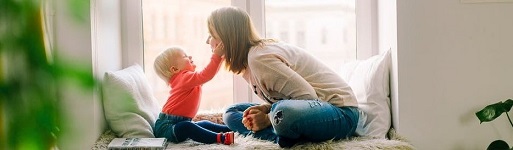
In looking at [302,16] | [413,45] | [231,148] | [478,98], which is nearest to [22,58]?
[231,148]

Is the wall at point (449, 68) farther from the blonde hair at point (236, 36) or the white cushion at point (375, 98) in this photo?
the blonde hair at point (236, 36)

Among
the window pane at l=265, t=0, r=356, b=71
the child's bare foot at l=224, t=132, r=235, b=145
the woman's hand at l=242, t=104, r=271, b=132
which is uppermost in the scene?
the window pane at l=265, t=0, r=356, b=71

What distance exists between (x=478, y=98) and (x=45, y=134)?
1639 mm

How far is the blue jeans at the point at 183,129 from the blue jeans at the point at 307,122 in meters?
0.18

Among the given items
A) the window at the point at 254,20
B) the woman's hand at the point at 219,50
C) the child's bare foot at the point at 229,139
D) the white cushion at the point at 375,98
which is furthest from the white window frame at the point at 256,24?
the child's bare foot at the point at 229,139

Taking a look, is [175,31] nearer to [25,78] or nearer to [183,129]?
[183,129]

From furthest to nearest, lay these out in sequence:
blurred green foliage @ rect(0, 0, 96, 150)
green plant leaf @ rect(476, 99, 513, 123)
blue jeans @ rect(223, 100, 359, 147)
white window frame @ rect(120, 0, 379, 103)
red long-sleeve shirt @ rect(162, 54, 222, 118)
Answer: white window frame @ rect(120, 0, 379, 103) → red long-sleeve shirt @ rect(162, 54, 222, 118) → green plant leaf @ rect(476, 99, 513, 123) → blue jeans @ rect(223, 100, 359, 147) → blurred green foliage @ rect(0, 0, 96, 150)

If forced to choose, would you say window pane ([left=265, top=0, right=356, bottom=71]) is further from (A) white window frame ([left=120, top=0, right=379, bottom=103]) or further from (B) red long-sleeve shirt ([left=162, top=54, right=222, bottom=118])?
(B) red long-sleeve shirt ([left=162, top=54, right=222, bottom=118])

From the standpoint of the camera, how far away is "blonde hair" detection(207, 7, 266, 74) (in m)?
1.95

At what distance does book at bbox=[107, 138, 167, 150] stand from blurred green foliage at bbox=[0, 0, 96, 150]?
45.3 inches

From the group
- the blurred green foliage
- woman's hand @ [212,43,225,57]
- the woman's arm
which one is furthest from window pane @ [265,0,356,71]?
the blurred green foliage

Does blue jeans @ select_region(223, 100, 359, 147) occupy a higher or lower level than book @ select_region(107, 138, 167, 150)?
higher

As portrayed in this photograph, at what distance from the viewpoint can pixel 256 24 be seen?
2.38 metres

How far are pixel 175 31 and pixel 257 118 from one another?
691mm
